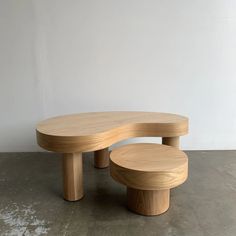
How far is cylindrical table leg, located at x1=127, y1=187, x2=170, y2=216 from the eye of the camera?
1.68m

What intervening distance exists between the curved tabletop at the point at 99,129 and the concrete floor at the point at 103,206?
1.50ft

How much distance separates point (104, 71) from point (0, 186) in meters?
1.62

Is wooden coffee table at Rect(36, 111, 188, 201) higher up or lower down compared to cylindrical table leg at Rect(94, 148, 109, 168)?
higher up

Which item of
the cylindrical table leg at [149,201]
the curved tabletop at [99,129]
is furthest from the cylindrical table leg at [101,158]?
the cylindrical table leg at [149,201]

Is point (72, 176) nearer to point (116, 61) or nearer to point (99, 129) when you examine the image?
point (99, 129)

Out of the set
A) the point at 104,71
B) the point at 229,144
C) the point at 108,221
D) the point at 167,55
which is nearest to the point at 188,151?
the point at 229,144

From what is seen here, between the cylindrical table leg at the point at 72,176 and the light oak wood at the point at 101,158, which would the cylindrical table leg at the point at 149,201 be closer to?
the cylindrical table leg at the point at 72,176

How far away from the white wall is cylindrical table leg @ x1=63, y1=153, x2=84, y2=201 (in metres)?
1.15

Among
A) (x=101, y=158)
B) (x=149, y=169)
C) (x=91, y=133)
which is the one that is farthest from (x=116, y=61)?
(x=149, y=169)

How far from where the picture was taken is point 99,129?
191 centimetres

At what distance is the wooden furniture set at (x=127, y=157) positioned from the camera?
1.57 metres

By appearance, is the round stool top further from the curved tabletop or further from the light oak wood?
the light oak wood

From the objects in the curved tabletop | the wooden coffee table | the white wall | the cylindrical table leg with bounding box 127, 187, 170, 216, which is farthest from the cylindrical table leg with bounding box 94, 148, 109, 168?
the cylindrical table leg with bounding box 127, 187, 170, 216

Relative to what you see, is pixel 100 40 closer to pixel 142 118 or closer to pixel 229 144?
pixel 142 118
